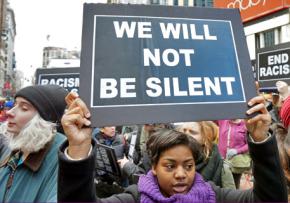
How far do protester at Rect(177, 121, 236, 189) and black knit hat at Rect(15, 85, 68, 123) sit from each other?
109 cm

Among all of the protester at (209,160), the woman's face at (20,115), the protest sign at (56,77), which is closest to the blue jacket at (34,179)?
the woman's face at (20,115)

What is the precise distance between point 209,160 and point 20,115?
1.48 metres

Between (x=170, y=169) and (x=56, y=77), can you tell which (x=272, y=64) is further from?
(x=170, y=169)

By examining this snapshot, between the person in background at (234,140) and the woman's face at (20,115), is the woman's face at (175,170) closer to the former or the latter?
the woman's face at (20,115)

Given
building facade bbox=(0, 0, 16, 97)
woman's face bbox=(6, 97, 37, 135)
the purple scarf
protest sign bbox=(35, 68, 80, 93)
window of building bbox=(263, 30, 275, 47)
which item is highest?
building facade bbox=(0, 0, 16, 97)

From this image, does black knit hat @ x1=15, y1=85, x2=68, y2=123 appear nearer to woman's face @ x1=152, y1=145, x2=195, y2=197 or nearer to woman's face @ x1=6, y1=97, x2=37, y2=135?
woman's face @ x1=6, y1=97, x2=37, y2=135

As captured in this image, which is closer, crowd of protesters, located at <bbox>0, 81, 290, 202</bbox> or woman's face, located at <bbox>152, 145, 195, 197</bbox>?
crowd of protesters, located at <bbox>0, 81, 290, 202</bbox>

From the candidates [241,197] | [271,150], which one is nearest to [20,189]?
[241,197]

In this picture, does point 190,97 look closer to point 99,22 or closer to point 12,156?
point 99,22

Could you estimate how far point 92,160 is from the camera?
1.69m

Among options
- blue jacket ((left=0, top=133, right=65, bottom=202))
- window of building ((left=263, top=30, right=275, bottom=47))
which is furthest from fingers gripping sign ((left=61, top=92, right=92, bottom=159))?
window of building ((left=263, top=30, right=275, bottom=47))

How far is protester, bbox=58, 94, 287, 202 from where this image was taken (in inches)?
66.0

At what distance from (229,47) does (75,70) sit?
412 cm

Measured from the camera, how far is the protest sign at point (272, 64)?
514cm
